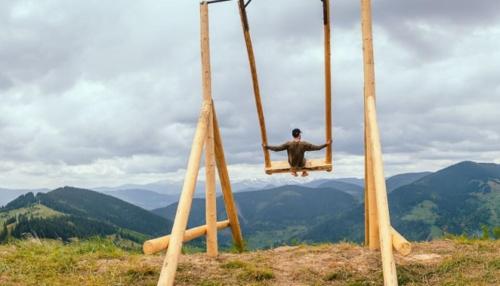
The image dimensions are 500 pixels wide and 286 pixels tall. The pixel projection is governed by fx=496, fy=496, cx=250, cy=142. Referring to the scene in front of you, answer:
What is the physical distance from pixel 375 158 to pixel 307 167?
3.06 metres

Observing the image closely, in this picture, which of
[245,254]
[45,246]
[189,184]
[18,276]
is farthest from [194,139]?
A: [45,246]

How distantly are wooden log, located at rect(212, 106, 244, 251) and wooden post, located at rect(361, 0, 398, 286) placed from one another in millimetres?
2663

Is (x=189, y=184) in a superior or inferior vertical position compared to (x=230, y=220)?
superior

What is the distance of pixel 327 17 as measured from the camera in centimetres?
884

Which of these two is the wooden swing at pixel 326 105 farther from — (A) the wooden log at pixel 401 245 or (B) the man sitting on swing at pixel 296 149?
(A) the wooden log at pixel 401 245

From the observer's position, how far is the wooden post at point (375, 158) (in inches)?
246

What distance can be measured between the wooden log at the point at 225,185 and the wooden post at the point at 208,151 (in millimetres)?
325

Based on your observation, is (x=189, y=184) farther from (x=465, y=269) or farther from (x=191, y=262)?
(x=465, y=269)

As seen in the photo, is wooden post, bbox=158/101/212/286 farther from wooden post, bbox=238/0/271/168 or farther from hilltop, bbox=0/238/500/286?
wooden post, bbox=238/0/271/168

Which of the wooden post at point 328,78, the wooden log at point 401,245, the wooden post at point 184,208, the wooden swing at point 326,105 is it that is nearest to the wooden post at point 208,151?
the wooden post at point 184,208

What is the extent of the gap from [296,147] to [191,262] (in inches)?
124

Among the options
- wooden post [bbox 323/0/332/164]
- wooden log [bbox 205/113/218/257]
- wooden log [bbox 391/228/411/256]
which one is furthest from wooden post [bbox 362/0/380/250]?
wooden log [bbox 205/113/218/257]

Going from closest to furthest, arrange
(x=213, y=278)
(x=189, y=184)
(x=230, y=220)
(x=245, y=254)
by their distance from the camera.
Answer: (x=189, y=184) < (x=213, y=278) < (x=245, y=254) < (x=230, y=220)

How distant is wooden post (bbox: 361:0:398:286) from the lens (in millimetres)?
6253
